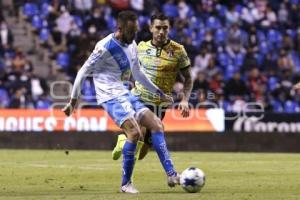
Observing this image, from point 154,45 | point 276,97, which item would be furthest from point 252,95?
point 154,45

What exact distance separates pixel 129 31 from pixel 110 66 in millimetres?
525

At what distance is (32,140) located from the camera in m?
23.6

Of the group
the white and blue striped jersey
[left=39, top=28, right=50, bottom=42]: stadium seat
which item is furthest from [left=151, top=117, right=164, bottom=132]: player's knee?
[left=39, top=28, right=50, bottom=42]: stadium seat

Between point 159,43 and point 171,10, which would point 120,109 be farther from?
point 171,10

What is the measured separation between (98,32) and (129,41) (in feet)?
58.3

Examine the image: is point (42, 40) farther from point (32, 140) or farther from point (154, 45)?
point (154, 45)

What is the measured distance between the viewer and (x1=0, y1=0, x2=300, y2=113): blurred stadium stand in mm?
26141

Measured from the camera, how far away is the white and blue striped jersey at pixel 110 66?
11.1 meters

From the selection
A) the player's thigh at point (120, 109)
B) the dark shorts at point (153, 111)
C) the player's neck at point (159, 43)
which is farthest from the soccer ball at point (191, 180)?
the player's neck at point (159, 43)

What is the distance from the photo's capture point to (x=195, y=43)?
2973 cm

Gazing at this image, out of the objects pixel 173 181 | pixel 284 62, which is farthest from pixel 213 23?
pixel 173 181

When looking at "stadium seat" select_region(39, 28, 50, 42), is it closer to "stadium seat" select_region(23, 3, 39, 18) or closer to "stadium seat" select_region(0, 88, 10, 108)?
"stadium seat" select_region(23, 3, 39, 18)

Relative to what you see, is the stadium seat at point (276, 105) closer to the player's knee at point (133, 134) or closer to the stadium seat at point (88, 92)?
the stadium seat at point (88, 92)

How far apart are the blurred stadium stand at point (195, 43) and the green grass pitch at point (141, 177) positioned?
239 inches
